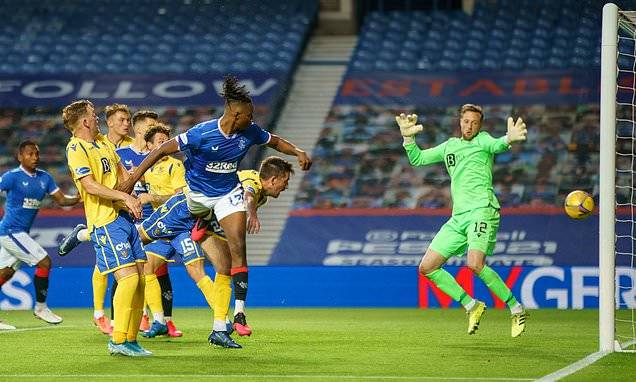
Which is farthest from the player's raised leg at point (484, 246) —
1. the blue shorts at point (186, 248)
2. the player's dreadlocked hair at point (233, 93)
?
the player's dreadlocked hair at point (233, 93)

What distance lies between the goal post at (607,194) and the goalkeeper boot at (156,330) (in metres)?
4.10

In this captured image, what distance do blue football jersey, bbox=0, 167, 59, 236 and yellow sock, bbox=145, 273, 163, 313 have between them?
3.00 meters

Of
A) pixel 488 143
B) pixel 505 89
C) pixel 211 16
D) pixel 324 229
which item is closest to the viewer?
pixel 488 143

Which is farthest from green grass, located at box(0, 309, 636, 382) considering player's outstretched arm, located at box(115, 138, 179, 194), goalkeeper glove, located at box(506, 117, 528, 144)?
goalkeeper glove, located at box(506, 117, 528, 144)

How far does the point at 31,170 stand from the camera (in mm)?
13984

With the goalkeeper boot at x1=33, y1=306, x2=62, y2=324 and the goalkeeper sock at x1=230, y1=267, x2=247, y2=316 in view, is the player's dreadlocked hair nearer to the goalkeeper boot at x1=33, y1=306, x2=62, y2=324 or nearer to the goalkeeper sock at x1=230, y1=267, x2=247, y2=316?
the goalkeeper sock at x1=230, y1=267, x2=247, y2=316

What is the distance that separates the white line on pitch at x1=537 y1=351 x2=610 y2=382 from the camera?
24.9 feet

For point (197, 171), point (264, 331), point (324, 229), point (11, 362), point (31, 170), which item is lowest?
point (324, 229)

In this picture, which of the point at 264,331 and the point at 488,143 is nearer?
the point at 488,143

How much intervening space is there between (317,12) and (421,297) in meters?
11.2

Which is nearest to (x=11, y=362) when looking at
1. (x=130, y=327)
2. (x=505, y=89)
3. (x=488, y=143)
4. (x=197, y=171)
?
(x=130, y=327)

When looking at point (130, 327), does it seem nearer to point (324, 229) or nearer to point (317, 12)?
point (324, 229)

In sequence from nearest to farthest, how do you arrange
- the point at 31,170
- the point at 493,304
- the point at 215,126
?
the point at 215,126 < the point at 31,170 < the point at 493,304

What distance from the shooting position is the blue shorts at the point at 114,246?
8.95 metres
